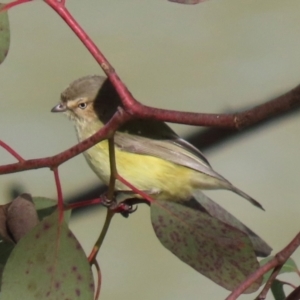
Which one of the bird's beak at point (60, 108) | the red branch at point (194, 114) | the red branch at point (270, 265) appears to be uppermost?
the red branch at point (194, 114)

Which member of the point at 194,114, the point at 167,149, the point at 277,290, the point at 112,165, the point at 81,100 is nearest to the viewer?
the point at 194,114

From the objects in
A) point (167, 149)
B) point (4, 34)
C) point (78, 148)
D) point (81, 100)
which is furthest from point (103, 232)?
point (81, 100)

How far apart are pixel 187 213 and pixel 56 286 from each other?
0.72 ft

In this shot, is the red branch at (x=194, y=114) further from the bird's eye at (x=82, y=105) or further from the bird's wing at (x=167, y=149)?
the bird's eye at (x=82, y=105)

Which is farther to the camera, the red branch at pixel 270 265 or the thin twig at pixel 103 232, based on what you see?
the thin twig at pixel 103 232

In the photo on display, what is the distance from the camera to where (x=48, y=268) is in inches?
38.4

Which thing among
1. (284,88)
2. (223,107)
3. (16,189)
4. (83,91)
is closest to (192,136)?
(223,107)

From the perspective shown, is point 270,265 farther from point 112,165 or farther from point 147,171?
point 147,171

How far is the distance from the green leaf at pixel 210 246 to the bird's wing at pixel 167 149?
96 cm

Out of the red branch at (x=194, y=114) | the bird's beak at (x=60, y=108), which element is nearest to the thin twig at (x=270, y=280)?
the red branch at (x=194, y=114)

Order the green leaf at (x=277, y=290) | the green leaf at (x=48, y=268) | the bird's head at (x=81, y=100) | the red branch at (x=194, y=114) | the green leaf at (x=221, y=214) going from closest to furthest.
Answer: the red branch at (x=194, y=114) → the green leaf at (x=48, y=268) → the green leaf at (x=277, y=290) → the green leaf at (x=221, y=214) → the bird's head at (x=81, y=100)

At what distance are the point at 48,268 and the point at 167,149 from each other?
3.51 ft

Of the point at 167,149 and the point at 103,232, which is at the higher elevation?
the point at 103,232

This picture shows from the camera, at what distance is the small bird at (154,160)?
6.47 feet
